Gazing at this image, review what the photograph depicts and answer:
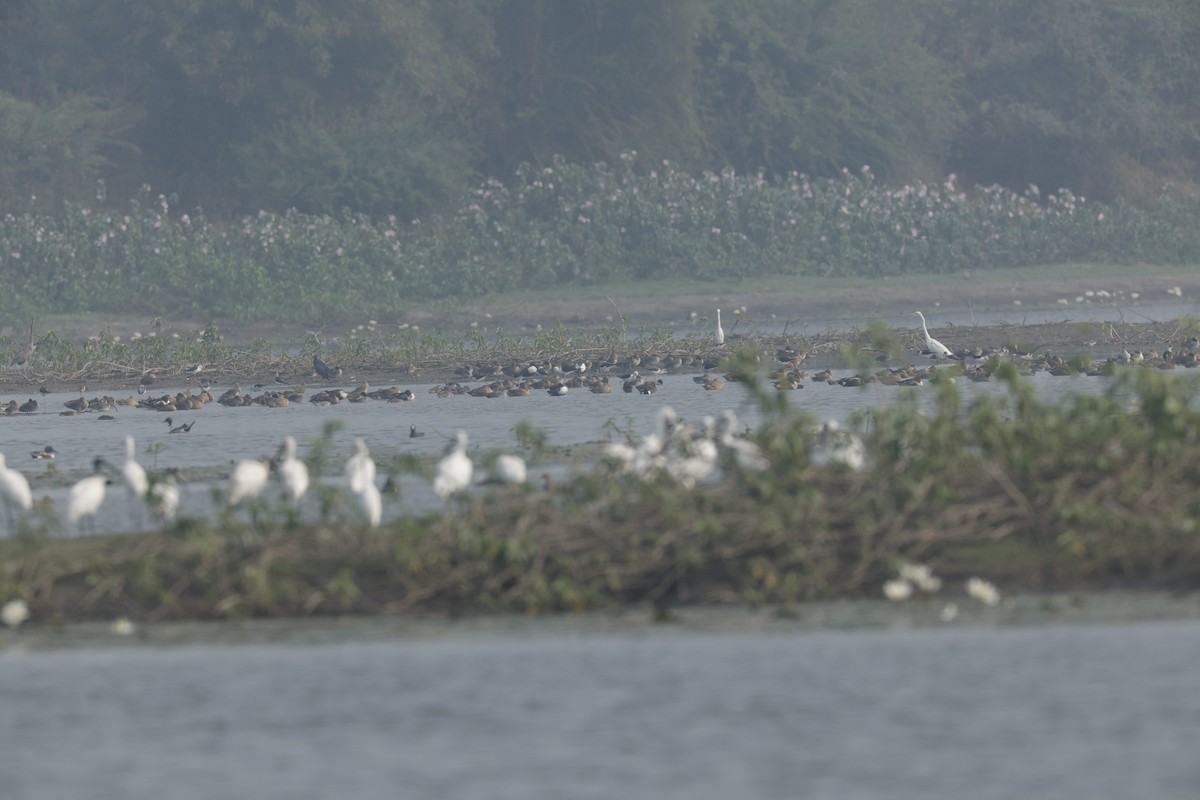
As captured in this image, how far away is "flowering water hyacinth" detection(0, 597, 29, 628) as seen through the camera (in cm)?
1138

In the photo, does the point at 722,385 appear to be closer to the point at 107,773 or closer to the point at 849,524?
the point at 849,524

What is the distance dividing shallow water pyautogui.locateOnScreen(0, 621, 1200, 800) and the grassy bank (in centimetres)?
62

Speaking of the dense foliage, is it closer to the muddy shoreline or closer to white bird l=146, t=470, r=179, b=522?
the muddy shoreline

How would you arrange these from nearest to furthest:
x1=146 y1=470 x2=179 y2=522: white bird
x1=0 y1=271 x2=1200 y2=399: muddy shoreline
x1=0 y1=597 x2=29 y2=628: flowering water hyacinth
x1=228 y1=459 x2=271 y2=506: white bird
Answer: x1=0 y1=597 x2=29 y2=628: flowering water hyacinth
x1=146 y1=470 x2=179 y2=522: white bird
x1=228 y1=459 x2=271 y2=506: white bird
x1=0 y1=271 x2=1200 y2=399: muddy shoreline

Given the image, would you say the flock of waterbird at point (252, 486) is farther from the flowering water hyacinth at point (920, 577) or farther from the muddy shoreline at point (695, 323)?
the muddy shoreline at point (695, 323)

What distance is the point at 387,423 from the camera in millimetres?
24094

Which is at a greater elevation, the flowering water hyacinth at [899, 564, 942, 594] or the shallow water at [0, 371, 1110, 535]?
the shallow water at [0, 371, 1110, 535]

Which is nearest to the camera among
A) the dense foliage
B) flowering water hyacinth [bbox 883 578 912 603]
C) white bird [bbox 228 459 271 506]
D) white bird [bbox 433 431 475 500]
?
flowering water hyacinth [bbox 883 578 912 603]

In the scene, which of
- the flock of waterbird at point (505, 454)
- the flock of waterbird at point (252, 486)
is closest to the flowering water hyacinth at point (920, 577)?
the flock of waterbird at point (505, 454)

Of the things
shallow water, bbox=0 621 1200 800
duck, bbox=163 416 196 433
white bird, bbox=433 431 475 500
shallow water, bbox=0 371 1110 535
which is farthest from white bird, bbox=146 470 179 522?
duck, bbox=163 416 196 433

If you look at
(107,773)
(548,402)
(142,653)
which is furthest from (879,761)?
(548,402)

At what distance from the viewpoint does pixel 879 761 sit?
8.48 m

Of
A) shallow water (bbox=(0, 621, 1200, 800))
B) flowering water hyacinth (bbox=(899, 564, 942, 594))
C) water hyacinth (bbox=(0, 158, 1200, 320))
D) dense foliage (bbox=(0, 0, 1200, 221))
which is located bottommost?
shallow water (bbox=(0, 621, 1200, 800))

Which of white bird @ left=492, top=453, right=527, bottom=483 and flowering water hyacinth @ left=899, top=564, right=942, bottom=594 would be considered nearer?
flowering water hyacinth @ left=899, top=564, right=942, bottom=594
